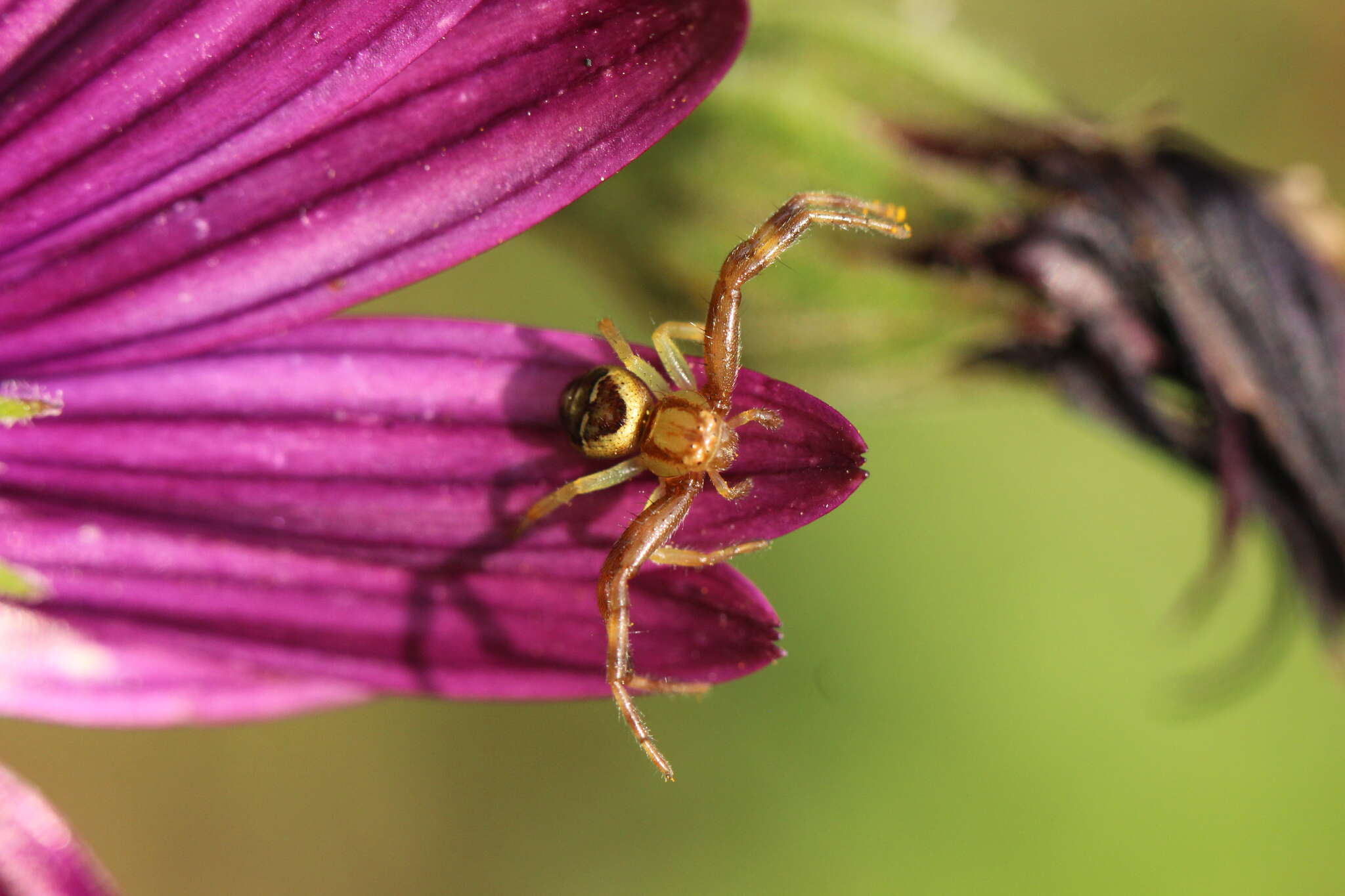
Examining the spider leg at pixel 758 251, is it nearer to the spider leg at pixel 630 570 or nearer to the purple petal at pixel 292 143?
the spider leg at pixel 630 570

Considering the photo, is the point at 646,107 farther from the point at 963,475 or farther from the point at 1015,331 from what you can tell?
the point at 963,475

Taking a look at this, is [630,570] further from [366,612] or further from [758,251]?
[758,251]

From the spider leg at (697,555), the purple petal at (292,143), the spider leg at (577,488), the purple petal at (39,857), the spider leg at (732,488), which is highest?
the purple petal at (292,143)

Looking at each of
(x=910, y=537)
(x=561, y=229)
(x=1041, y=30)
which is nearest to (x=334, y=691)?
(x=561, y=229)

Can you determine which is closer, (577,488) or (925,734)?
(577,488)

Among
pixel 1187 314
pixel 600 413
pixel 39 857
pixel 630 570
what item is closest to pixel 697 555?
pixel 630 570

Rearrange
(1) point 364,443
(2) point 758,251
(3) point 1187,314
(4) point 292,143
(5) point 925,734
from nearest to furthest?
(4) point 292,143
(1) point 364,443
(2) point 758,251
(3) point 1187,314
(5) point 925,734

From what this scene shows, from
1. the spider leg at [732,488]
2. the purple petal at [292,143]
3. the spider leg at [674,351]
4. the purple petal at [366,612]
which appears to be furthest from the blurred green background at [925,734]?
the purple petal at [292,143]
